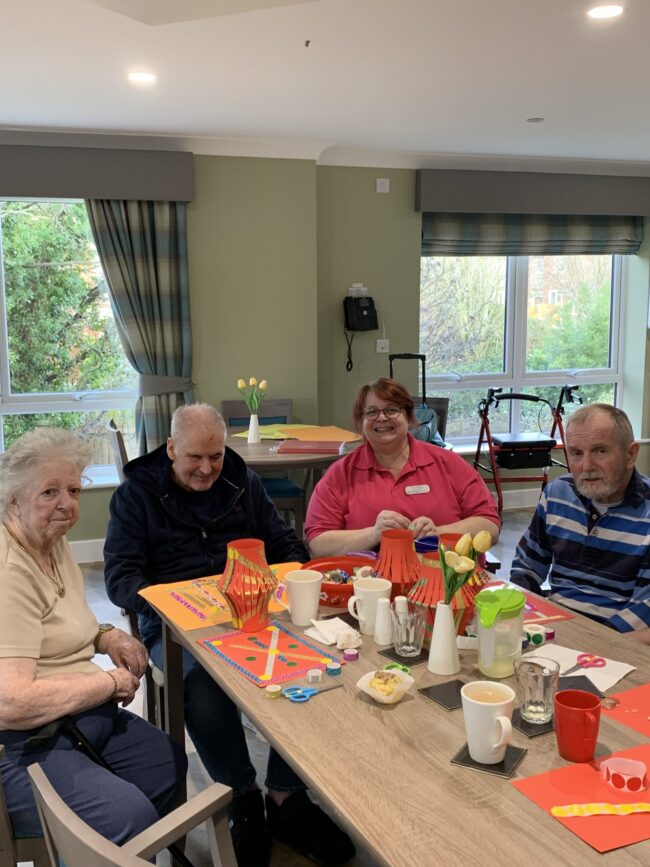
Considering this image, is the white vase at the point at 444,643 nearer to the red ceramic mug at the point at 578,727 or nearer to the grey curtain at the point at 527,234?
the red ceramic mug at the point at 578,727

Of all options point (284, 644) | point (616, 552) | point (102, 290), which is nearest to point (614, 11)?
point (616, 552)

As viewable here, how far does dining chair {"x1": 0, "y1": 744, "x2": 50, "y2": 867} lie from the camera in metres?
1.57

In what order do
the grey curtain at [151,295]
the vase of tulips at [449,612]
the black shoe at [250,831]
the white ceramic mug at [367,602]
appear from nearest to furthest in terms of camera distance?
the vase of tulips at [449,612] → the white ceramic mug at [367,602] → the black shoe at [250,831] → the grey curtain at [151,295]

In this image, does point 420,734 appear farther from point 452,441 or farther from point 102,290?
point 452,441

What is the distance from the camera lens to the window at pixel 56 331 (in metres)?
5.01

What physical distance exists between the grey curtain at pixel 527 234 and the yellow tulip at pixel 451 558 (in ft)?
14.9

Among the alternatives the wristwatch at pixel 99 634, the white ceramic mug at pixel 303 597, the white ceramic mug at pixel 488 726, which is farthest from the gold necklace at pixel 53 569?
the white ceramic mug at pixel 488 726

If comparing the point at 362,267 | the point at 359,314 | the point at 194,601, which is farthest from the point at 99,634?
the point at 362,267

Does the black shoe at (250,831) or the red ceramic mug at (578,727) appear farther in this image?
the black shoe at (250,831)

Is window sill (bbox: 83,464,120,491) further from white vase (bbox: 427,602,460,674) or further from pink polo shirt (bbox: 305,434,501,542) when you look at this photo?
white vase (bbox: 427,602,460,674)

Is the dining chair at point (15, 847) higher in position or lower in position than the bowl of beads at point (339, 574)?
lower

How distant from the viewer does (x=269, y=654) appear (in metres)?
1.77

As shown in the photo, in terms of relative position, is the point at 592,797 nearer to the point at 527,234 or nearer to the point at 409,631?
the point at 409,631

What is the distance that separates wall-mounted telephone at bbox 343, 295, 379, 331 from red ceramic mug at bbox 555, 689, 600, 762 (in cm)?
441
